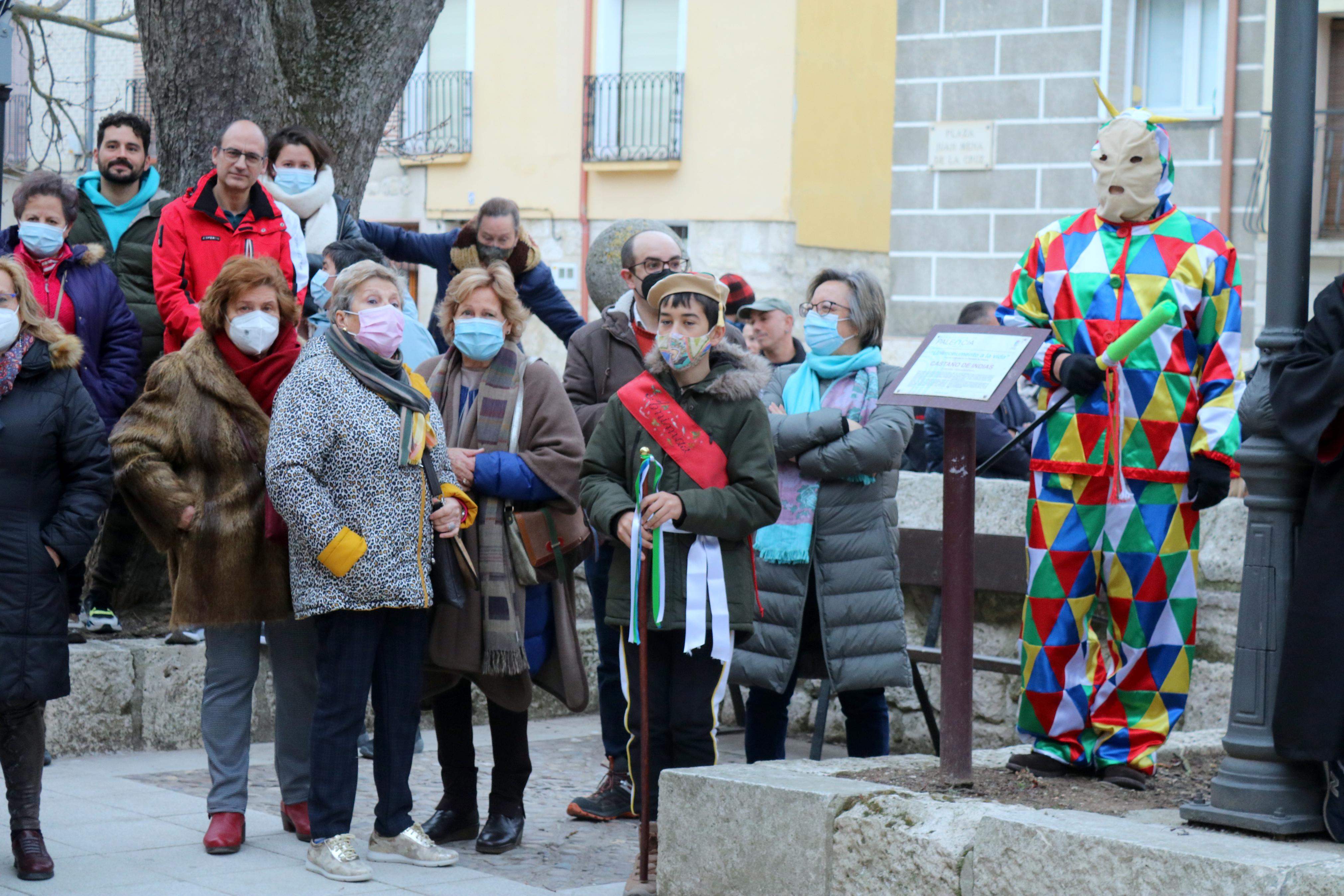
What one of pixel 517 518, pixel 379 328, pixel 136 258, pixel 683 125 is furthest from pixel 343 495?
pixel 683 125

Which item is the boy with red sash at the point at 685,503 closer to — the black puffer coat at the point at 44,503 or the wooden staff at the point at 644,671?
the wooden staff at the point at 644,671

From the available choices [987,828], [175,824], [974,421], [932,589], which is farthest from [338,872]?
[932,589]

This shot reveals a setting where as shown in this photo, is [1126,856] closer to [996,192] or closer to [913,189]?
[996,192]

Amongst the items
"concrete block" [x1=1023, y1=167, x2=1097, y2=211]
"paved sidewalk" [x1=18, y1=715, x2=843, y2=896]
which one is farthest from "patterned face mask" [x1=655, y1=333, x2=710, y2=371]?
"concrete block" [x1=1023, y1=167, x2=1097, y2=211]

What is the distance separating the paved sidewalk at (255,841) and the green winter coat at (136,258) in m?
1.70

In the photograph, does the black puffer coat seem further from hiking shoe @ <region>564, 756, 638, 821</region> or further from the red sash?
hiking shoe @ <region>564, 756, 638, 821</region>

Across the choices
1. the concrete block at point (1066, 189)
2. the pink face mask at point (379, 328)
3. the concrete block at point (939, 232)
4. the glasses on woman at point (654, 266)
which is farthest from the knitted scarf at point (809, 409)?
the concrete block at point (939, 232)

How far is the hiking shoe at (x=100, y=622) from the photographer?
7371 millimetres

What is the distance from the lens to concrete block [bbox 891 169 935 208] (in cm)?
1375

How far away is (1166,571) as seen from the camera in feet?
16.9

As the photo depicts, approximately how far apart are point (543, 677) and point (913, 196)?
29.3ft

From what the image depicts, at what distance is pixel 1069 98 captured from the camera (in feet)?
44.0

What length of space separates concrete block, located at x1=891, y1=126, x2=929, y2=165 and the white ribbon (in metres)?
9.05

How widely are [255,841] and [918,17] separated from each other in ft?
32.0
